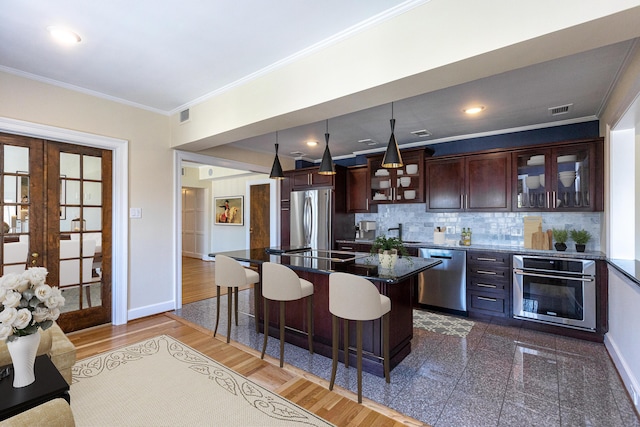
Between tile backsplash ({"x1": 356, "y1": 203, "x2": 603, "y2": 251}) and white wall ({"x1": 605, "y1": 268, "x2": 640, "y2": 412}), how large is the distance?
1021 mm

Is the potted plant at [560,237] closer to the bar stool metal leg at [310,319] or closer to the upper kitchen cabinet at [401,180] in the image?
the upper kitchen cabinet at [401,180]

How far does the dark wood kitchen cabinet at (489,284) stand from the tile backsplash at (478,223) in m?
0.65


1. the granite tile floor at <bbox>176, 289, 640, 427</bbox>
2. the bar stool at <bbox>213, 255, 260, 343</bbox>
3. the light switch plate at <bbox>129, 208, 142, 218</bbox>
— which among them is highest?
the light switch plate at <bbox>129, 208, 142, 218</bbox>

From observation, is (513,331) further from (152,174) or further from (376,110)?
(152,174)

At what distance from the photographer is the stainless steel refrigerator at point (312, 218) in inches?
209

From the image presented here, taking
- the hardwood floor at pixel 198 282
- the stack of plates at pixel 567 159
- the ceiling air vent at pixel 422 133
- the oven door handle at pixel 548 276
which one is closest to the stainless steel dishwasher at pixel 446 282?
the oven door handle at pixel 548 276

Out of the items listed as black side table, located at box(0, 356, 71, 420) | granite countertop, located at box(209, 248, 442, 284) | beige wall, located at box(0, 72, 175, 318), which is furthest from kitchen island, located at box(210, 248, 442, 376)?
black side table, located at box(0, 356, 71, 420)

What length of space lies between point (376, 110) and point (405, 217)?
2255mm

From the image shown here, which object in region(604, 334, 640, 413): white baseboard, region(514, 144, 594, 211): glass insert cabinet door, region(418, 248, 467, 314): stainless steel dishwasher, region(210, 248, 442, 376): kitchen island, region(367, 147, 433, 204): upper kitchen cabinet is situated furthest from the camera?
region(367, 147, 433, 204): upper kitchen cabinet

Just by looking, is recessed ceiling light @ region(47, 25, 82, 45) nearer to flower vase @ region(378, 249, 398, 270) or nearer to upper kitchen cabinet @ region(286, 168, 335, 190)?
flower vase @ region(378, 249, 398, 270)

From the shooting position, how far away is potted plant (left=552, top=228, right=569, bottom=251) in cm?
381

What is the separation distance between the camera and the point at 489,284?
390 centimetres

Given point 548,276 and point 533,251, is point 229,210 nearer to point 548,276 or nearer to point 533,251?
point 533,251

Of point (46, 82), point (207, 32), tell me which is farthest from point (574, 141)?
point (46, 82)
